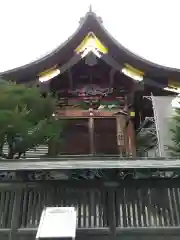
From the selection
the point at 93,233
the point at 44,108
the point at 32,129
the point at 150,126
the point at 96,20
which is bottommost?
the point at 93,233

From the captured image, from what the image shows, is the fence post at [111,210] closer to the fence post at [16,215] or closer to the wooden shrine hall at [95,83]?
the fence post at [16,215]

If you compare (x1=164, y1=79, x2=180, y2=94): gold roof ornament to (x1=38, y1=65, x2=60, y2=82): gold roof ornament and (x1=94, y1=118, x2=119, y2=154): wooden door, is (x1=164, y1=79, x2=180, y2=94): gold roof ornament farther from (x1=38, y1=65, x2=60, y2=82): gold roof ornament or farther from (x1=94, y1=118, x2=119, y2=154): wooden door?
(x1=38, y1=65, x2=60, y2=82): gold roof ornament

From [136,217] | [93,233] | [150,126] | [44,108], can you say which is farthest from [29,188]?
[150,126]

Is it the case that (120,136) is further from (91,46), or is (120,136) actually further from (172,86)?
(91,46)

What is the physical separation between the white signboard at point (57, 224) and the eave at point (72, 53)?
6.44m

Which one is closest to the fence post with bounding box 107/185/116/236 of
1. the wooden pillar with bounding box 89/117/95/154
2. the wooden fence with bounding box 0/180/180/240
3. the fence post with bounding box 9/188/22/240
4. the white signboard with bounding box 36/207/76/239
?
the wooden fence with bounding box 0/180/180/240

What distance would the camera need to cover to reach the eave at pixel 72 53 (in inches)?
420

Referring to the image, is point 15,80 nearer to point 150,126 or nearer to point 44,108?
point 44,108

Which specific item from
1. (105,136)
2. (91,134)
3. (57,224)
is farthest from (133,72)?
(57,224)

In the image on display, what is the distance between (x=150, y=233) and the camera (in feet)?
18.6

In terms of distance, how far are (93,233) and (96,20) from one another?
741cm

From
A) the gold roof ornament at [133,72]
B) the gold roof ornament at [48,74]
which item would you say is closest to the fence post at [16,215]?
the gold roof ornament at [48,74]

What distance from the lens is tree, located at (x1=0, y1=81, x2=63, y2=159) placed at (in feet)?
24.1

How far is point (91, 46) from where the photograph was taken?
416 inches
